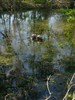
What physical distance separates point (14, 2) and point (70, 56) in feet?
34.4

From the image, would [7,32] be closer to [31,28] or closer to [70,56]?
[31,28]

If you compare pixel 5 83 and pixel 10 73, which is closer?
pixel 5 83

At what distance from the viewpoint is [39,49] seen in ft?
37.8

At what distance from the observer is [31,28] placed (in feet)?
50.0

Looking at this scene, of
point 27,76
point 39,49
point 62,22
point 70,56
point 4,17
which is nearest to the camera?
point 27,76

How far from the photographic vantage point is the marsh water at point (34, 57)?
7.86 metres

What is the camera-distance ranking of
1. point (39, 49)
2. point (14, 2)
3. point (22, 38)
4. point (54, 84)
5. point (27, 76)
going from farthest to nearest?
point (14, 2) → point (22, 38) → point (39, 49) → point (27, 76) → point (54, 84)

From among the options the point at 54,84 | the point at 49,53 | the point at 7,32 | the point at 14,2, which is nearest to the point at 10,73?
the point at 54,84

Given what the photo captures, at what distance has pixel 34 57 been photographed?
1038 centimetres

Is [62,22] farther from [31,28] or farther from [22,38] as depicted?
[22,38]

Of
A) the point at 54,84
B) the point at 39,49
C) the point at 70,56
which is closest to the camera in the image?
the point at 54,84

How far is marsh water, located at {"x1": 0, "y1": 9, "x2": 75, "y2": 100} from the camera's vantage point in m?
7.86

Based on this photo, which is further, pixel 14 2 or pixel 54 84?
pixel 14 2

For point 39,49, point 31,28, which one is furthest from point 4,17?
point 39,49
